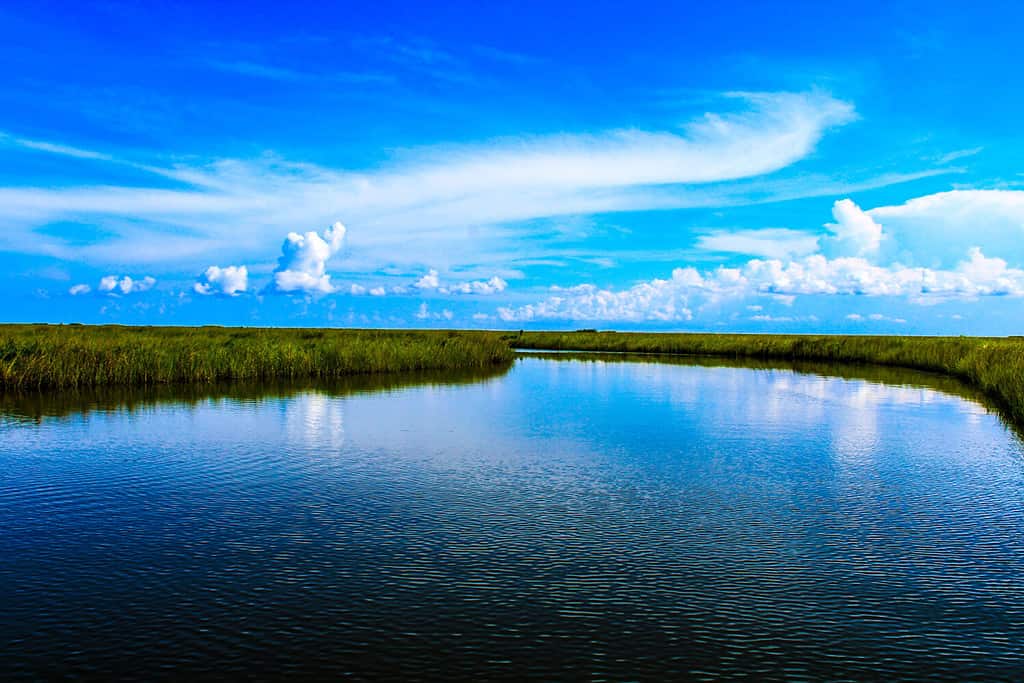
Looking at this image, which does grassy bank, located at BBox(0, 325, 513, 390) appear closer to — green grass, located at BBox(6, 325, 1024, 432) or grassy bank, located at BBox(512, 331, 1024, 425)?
green grass, located at BBox(6, 325, 1024, 432)

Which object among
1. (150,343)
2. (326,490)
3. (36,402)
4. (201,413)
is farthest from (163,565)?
(150,343)

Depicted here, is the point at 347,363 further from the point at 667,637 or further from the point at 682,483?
the point at 667,637

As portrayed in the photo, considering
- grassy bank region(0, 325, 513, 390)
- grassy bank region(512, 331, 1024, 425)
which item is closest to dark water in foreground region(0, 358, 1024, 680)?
grassy bank region(0, 325, 513, 390)

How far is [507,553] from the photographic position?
7621 millimetres

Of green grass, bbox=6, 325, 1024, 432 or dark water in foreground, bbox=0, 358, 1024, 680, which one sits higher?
green grass, bbox=6, 325, 1024, 432

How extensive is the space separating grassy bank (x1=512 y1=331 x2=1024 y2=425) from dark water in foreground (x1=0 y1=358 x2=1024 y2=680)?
9215 mm

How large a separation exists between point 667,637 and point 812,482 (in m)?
6.37

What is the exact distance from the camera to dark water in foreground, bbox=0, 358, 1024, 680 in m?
5.47

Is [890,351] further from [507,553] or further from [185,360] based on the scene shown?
[507,553]

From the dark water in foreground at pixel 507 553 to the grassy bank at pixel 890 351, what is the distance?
921 centimetres

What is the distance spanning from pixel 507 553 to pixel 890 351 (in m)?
43.5

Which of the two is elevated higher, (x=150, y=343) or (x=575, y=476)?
(x=150, y=343)

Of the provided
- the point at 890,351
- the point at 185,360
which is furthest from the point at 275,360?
the point at 890,351

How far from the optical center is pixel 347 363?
31891 mm
